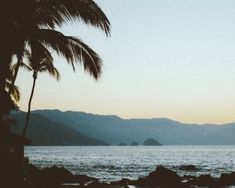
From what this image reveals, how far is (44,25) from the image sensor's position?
40.9ft

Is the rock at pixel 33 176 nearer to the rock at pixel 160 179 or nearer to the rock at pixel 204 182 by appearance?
the rock at pixel 160 179

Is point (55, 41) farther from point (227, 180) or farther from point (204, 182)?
point (227, 180)

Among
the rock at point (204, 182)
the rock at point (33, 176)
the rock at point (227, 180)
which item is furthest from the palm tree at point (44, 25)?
the rock at point (227, 180)

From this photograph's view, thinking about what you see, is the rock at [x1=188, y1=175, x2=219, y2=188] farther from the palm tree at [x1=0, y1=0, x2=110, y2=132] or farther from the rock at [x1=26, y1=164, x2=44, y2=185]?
the palm tree at [x1=0, y1=0, x2=110, y2=132]

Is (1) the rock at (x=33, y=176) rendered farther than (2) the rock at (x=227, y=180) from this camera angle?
No

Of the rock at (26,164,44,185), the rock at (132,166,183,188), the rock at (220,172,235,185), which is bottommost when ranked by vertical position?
the rock at (220,172,235,185)

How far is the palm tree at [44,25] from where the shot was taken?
36.2 feet

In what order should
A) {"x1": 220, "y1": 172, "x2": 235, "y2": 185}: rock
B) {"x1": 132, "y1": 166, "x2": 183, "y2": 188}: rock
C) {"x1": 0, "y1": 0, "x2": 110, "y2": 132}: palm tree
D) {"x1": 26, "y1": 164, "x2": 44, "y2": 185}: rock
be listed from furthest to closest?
{"x1": 220, "y1": 172, "x2": 235, "y2": 185}: rock < {"x1": 132, "y1": 166, "x2": 183, "y2": 188}: rock < {"x1": 26, "y1": 164, "x2": 44, "y2": 185}: rock < {"x1": 0, "y1": 0, "x2": 110, "y2": 132}: palm tree

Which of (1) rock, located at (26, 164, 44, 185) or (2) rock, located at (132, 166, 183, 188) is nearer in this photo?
(1) rock, located at (26, 164, 44, 185)

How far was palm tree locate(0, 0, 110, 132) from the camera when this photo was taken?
1102cm

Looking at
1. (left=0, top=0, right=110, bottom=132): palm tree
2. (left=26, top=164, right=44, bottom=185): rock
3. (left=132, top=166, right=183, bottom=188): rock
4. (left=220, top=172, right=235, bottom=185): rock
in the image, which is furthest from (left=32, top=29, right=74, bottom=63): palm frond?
(left=220, top=172, right=235, bottom=185): rock

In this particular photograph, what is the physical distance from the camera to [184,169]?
3501 inches

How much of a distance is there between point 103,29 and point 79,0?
3.37ft

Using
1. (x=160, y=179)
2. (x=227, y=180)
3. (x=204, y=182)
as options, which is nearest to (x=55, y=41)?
(x=160, y=179)
